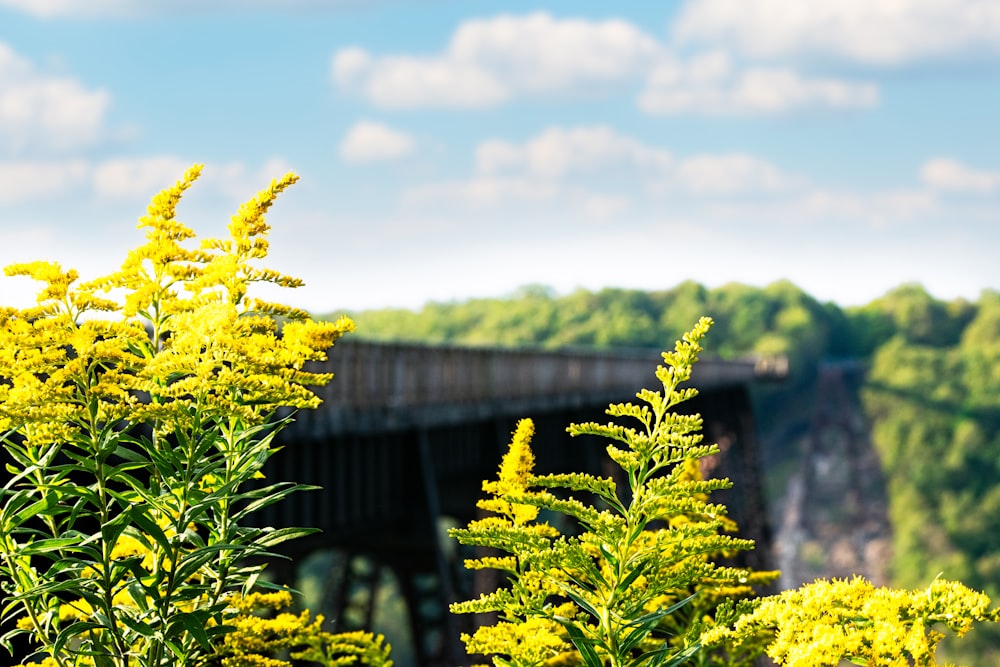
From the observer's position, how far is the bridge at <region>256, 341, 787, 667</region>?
1794cm

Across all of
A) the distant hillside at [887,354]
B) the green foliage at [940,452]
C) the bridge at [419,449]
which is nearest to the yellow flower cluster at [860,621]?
the bridge at [419,449]

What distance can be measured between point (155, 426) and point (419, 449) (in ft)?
49.9

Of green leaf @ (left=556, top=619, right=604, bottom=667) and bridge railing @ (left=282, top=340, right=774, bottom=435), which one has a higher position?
bridge railing @ (left=282, top=340, right=774, bottom=435)

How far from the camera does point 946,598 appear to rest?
4.96 m

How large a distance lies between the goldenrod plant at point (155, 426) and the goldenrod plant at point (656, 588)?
952 millimetres

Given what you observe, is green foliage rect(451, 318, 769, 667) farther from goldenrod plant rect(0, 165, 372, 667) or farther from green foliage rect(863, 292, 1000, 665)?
green foliage rect(863, 292, 1000, 665)

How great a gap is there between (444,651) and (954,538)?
110827mm

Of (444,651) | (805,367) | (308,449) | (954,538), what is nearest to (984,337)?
(805,367)

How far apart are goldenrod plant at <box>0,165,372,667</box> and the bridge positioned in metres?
3.88

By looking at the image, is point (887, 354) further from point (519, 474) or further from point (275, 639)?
point (519, 474)

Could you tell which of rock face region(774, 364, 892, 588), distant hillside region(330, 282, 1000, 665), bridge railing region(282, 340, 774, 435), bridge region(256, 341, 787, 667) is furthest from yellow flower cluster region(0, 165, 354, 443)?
rock face region(774, 364, 892, 588)

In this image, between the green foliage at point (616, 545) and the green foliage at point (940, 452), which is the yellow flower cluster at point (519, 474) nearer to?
the green foliage at point (616, 545)

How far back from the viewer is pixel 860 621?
5.06 metres

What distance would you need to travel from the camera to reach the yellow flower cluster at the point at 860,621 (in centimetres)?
477
